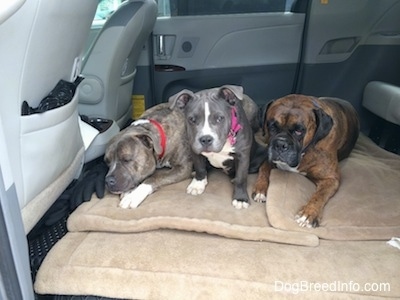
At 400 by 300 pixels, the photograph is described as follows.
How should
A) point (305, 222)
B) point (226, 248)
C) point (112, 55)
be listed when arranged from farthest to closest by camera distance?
point (112, 55), point (305, 222), point (226, 248)

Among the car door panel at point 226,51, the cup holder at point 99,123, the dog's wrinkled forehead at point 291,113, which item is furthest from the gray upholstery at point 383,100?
the cup holder at point 99,123

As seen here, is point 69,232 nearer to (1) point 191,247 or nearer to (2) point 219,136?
(1) point 191,247

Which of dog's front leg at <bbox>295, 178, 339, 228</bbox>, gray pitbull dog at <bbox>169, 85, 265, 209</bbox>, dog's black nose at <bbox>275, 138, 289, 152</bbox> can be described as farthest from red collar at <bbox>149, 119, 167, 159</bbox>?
dog's front leg at <bbox>295, 178, 339, 228</bbox>

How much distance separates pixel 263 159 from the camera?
8.39 feet

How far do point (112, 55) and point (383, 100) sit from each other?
6.45 feet

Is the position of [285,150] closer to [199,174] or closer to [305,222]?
[305,222]

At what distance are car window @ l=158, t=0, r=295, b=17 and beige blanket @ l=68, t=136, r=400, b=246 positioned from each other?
149 cm

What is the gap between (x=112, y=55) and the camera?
256 centimetres

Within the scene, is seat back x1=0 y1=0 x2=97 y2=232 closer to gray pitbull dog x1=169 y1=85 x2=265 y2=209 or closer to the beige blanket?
the beige blanket

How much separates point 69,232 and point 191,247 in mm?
591

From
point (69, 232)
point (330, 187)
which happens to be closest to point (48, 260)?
point (69, 232)

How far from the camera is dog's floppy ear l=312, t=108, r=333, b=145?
85.6 inches

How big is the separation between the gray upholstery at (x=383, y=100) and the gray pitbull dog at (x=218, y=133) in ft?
4.02

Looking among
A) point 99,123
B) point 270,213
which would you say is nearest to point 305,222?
point 270,213
